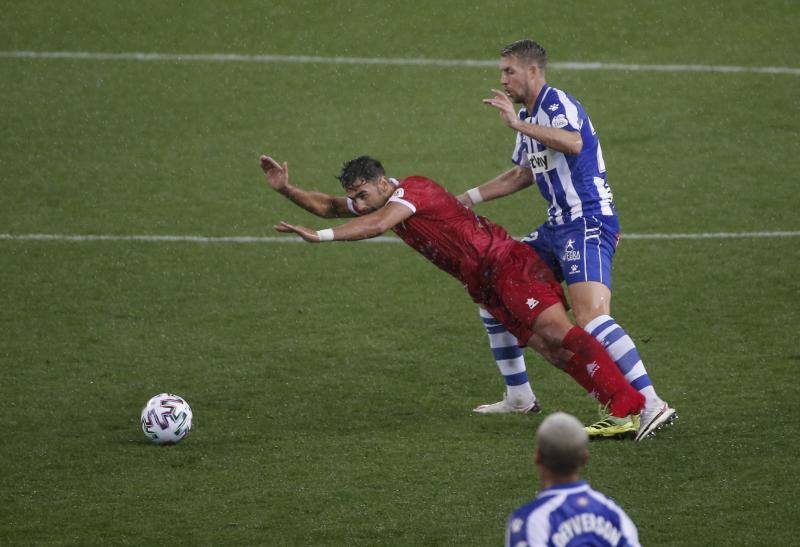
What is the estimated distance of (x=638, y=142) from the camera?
15719mm

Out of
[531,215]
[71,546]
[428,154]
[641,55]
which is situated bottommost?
[71,546]

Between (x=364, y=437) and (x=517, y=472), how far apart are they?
1202mm

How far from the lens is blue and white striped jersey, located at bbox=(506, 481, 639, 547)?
4.80m

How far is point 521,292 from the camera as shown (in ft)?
28.1

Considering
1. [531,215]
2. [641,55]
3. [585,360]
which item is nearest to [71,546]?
[585,360]

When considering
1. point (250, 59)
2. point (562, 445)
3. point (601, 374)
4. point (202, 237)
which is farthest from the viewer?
point (250, 59)

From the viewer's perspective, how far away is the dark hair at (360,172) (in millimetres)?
8758

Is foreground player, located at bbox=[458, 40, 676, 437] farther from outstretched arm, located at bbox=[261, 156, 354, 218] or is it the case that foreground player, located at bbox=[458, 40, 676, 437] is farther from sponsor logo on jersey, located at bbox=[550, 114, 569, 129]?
outstretched arm, located at bbox=[261, 156, 354, 218]

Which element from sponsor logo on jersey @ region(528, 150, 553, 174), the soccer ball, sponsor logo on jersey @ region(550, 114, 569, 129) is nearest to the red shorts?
sponsor logo on jersey @ region(528, 150, 553, 174)

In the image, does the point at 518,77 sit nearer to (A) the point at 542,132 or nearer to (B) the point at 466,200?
(A) the point at 542,132

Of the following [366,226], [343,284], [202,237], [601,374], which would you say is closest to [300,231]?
[366,226]

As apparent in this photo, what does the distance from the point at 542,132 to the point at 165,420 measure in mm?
3057

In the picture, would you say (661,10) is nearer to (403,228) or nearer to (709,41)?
(709,41)

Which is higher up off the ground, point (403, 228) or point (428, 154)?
point (428, 154)
